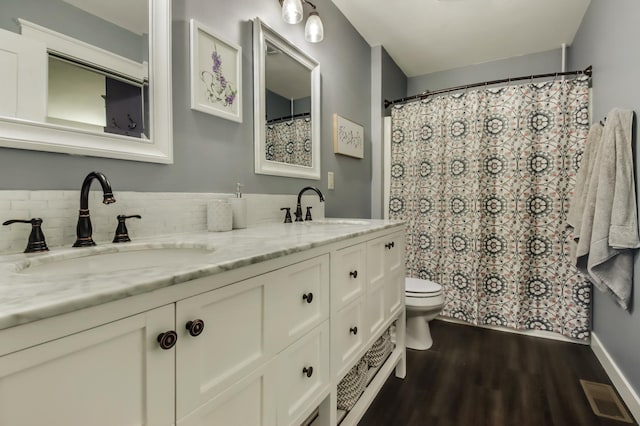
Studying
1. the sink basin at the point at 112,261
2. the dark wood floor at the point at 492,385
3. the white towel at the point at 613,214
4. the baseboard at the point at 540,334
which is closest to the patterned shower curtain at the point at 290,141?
the sink basin at the point at 112,261

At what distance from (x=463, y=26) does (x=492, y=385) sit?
2.47 metres

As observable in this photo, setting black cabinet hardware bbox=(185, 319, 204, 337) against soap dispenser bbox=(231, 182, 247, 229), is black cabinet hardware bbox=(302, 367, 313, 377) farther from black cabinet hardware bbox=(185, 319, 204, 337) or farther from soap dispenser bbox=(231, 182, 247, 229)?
soap dispenser bbox=(231, 182, 247, 229)

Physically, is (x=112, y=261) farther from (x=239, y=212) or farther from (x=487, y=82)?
(x=487, y=82)

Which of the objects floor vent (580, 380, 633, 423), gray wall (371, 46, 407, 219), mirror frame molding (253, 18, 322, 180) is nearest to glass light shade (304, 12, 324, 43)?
mirror frame molding (253, 18, 322, 180)

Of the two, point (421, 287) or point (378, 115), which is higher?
point (378, 115)

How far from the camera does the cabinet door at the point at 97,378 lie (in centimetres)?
38

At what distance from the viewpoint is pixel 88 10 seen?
947 mm

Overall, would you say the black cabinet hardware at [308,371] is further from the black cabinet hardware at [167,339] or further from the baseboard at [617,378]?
the baseboard at [617,378]

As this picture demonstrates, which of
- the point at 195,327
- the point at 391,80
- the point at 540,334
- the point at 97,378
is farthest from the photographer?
the point at 391,80

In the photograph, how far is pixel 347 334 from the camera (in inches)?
47.3

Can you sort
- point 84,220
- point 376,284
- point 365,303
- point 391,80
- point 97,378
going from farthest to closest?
point 391,80 → point 376,284 → point 365,303 → point 84,220 → point 97,378

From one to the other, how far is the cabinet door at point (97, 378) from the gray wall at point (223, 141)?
633 mm

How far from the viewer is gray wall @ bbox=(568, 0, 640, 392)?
1.46 meters

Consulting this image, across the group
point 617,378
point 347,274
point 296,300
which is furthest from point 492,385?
point 296,300
